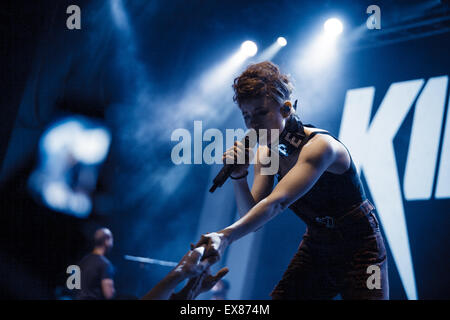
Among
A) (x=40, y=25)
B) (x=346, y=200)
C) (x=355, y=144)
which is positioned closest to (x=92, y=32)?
(x=40, y=25)

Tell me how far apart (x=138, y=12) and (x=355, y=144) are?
3.74 metres

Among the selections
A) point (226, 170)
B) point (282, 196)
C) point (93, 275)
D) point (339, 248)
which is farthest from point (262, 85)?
point (93, 275)

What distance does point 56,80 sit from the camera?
4.76 m

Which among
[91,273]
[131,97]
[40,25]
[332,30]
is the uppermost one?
[332,30]

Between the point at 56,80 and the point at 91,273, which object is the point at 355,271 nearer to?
the point at 91,273

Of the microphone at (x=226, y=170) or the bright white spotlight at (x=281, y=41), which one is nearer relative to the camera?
the microphone at (x=226, y=170)

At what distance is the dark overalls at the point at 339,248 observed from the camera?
6.07 feet

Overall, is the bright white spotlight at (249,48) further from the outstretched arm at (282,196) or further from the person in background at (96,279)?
the outstretched arm at (282,196)

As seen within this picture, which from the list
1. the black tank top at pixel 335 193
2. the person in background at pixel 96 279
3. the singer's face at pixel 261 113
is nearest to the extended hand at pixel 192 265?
the singer's face at pixel 261 113

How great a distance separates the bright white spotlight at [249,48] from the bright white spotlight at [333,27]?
4.10ft

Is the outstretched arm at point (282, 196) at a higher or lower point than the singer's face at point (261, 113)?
lower

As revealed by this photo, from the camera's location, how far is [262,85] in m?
1.86

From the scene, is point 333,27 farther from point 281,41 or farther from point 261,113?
point 261,113

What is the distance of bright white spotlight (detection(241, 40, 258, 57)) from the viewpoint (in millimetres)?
6516
